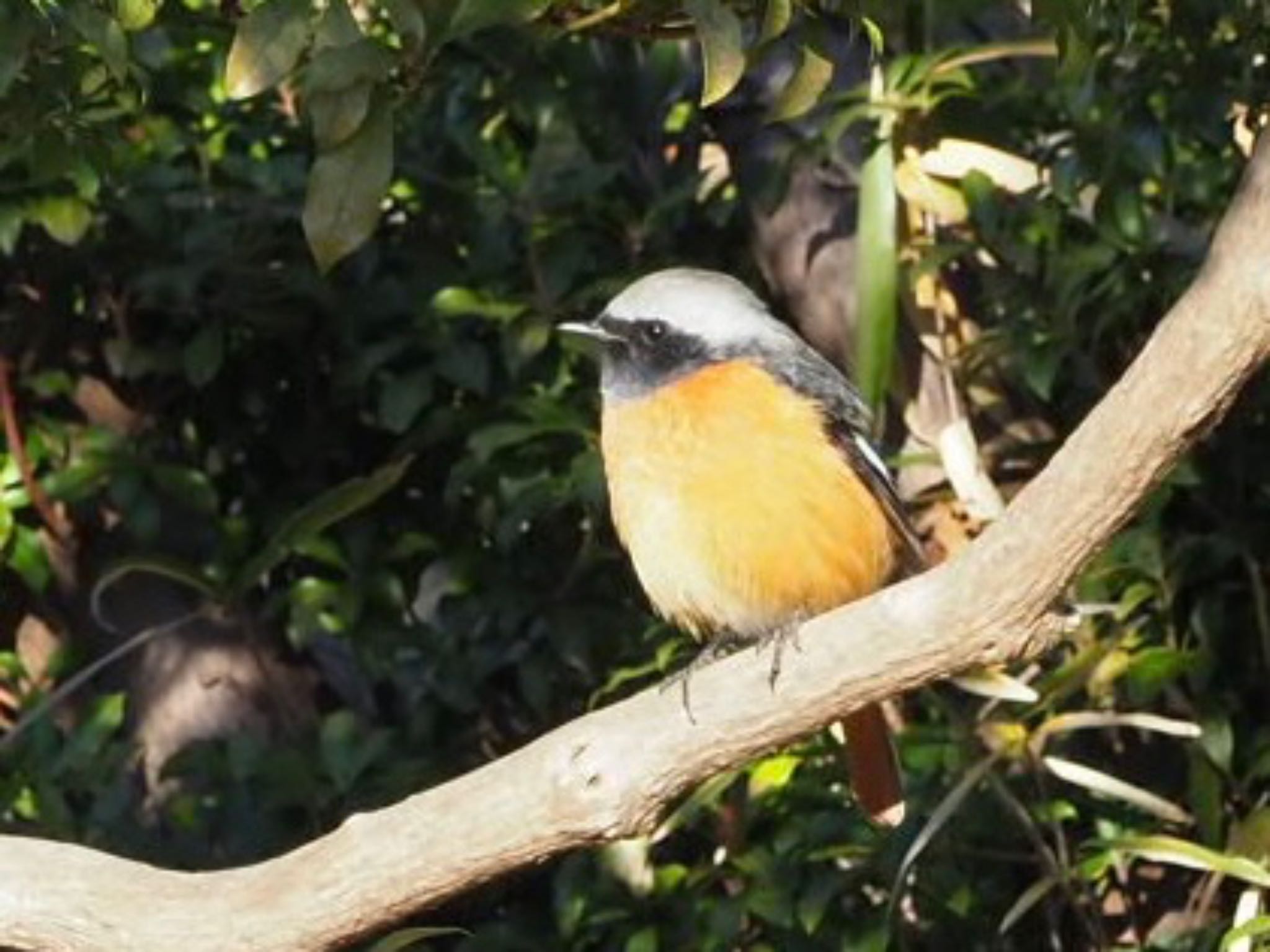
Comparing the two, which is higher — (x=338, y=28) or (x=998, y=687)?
(x=338, y=28)

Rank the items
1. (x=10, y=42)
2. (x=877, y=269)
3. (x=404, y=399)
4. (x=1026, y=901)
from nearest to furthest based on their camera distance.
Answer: (x=10, y=42)
(x=1026, y=901)
(x=877, y=269)
(x=404, y=399)

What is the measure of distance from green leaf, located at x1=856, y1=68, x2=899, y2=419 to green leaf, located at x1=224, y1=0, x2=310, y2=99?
1953 millimetres

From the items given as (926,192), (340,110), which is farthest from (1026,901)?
(340,110)

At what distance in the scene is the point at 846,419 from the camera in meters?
5.63

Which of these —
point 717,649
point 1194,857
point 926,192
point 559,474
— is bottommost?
point 1194,857

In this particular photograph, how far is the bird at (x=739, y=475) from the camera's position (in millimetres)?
5492

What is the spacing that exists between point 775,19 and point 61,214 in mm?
2142

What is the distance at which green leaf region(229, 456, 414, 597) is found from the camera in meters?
6.29

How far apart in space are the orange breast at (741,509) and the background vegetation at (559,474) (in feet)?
1.48

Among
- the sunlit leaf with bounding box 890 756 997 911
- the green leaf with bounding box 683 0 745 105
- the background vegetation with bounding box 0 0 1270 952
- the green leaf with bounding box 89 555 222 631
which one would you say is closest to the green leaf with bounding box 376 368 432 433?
the background vegetation with bounding box 0 0 1270 952

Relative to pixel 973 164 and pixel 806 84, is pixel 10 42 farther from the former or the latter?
pixel 973 164

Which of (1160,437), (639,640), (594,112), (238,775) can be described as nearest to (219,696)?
(238,775)

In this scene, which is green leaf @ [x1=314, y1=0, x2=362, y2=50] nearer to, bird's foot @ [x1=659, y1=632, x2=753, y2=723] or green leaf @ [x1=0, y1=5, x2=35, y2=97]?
green leaf @ [x1=0, y1=5, x2=35, y2=97]

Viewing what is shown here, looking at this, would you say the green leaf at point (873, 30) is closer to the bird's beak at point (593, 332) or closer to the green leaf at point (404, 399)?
the bird's beak at point (593, 332)
